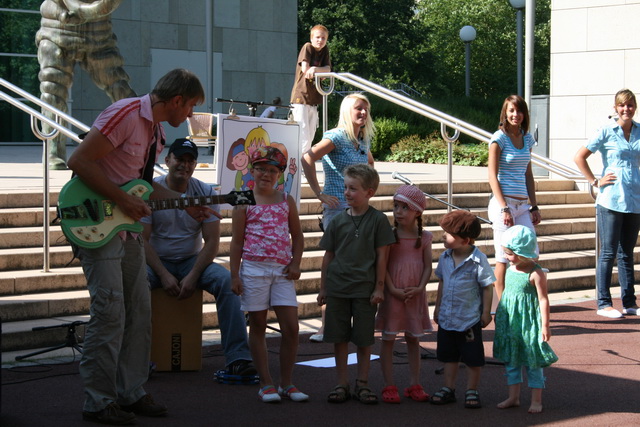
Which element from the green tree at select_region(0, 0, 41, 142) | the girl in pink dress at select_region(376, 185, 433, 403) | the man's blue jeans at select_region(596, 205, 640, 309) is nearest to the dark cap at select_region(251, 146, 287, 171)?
the girl in pink dress at select_region(376, 185, 433, 403)

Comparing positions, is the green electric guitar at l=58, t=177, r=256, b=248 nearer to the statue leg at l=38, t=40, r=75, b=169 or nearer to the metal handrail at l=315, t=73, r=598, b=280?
the metal handrail at l=315, t=73, r=598, b=280

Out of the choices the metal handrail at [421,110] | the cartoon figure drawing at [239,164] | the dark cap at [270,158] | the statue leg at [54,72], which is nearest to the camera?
the dark cap at [270,158]

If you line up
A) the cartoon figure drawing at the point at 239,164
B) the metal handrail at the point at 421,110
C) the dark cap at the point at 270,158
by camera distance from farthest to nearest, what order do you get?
the metal handrail at the point at 421,110 < the cartoon figure drawing at the point at 239,164 < the dark cap at the point at 270,158

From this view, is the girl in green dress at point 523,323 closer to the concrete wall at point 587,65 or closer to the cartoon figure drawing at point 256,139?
the cartoon figure drawing at point 256,139

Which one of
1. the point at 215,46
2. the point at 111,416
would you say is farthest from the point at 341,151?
the point at 215,46

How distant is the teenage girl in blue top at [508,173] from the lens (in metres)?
7.62

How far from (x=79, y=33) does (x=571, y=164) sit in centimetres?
745

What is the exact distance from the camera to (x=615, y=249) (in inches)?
348

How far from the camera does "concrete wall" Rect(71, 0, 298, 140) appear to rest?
2650 centimetres

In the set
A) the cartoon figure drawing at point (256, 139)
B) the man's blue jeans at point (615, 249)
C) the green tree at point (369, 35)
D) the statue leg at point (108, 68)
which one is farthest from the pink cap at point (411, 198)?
the green tree at point (369, 35)

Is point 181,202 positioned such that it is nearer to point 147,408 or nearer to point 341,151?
point 147,408

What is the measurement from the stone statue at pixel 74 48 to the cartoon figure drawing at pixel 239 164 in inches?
177

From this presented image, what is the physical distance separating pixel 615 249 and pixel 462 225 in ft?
11.9

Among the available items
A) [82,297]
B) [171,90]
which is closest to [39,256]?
[82,297]
